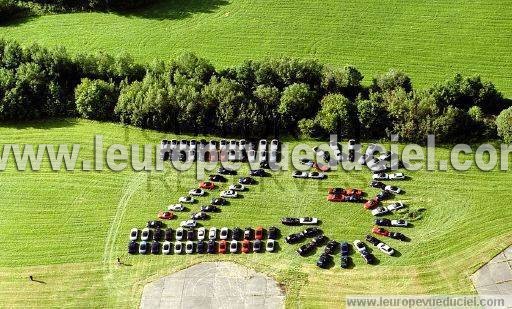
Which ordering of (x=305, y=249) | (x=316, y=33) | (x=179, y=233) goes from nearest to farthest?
(x=305, y=249) → (x=179, y=233) → (x=316, y=33)

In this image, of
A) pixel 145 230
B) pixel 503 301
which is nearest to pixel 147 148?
pixel 145 230

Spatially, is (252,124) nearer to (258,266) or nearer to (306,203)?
(306,203)

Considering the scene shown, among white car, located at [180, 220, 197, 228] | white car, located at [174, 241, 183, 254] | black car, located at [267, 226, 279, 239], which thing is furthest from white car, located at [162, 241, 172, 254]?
black car, located at [267, 226, 279, 239]

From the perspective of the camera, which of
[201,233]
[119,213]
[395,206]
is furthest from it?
[119,213]

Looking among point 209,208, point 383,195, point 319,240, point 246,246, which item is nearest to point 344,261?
point 319,240

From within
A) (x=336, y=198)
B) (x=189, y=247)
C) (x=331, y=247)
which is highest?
(x=336, y=198)

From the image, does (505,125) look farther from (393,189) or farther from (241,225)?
(241,225)
